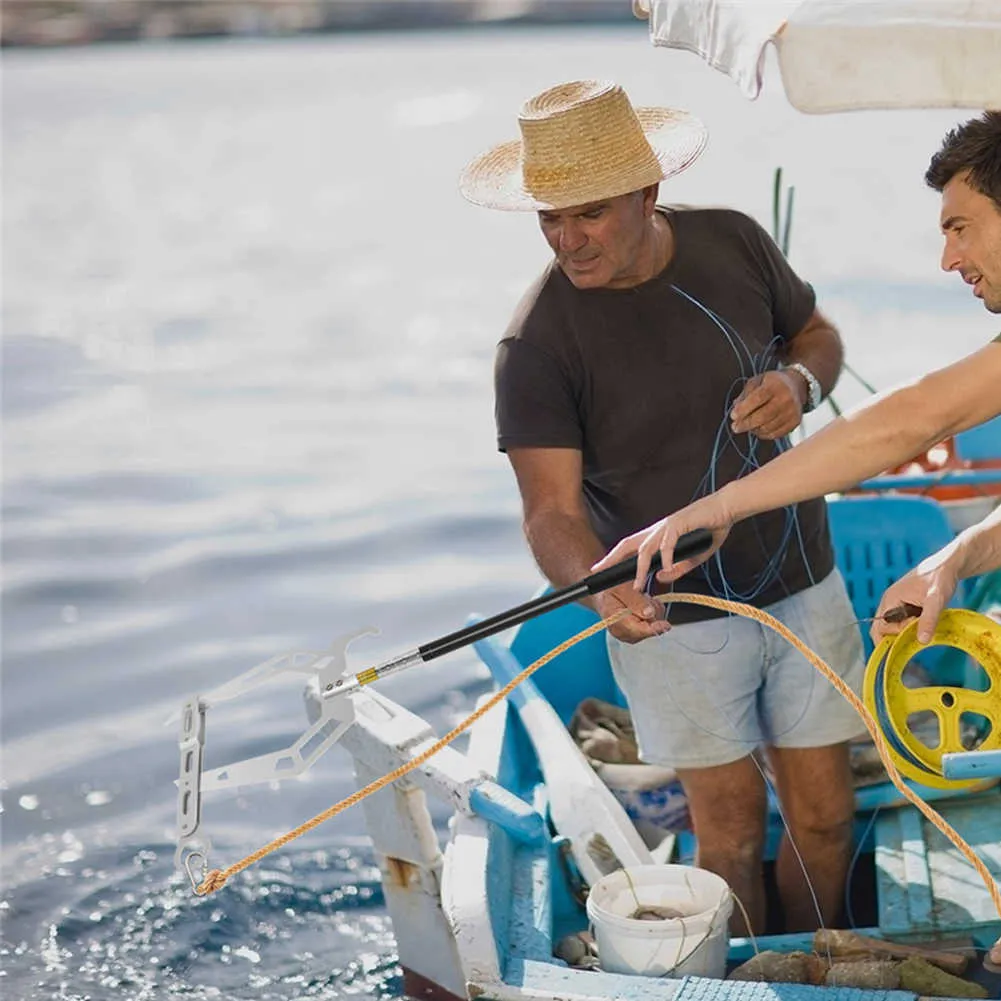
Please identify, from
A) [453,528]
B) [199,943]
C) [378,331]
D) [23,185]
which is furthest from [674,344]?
[23,185]

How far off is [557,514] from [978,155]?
1235 millimetres

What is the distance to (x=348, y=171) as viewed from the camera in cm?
2831

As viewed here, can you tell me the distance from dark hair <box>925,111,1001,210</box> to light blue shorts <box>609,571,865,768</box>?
48.5 inches

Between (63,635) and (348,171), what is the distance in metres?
19.4

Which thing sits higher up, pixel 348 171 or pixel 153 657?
pixel 153 657

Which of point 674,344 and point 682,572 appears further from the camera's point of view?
point 674,344

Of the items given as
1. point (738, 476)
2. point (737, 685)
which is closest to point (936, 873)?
point (737, 685)

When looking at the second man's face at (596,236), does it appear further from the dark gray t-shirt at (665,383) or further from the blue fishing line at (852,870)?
the blue fishing line at (852,870)

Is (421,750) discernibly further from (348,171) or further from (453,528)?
(348,171)

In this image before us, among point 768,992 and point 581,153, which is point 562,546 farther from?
point 768,992

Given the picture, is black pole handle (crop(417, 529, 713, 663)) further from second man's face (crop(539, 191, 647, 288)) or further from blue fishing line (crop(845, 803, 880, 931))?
blue fishing line (crop(845, 803, 880, 931))

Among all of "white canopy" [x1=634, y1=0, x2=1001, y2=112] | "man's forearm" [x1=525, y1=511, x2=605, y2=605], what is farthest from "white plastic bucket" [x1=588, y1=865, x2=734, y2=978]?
"white canopy" [x1=634, y1=0, x2=1001, y2=112]

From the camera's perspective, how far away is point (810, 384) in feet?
14.0

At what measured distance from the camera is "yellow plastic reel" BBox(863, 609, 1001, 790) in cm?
348
